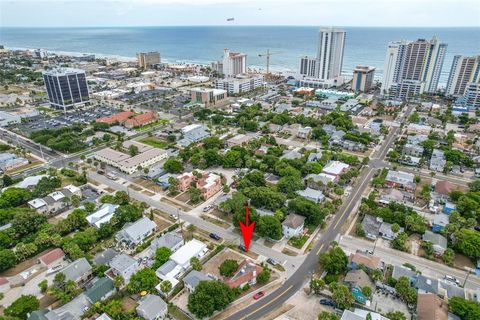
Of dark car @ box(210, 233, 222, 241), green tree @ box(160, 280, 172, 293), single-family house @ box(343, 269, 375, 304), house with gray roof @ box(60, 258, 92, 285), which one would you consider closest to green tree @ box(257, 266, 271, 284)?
single-family house @ box(343, 269, 375, 304)

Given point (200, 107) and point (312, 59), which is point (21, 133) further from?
point (312, 59)

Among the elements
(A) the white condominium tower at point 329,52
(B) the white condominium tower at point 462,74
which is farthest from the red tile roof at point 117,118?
(B) the white condominium tower at point 462,74

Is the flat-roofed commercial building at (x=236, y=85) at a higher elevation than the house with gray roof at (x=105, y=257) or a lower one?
higher

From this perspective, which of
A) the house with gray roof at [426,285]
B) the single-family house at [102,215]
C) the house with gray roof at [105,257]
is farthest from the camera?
the single-family house at [102,215]

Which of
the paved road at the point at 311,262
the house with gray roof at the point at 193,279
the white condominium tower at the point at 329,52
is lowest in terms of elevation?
the paved road at the point at 311,262

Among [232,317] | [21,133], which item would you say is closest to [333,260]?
[232,317]

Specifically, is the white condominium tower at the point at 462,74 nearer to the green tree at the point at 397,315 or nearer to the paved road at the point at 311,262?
the paved road at the point at 311,262

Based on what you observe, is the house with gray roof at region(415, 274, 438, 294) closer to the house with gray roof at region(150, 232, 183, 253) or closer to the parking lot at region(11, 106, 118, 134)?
the house with gray roof at region(150, 232, 183, 253)
